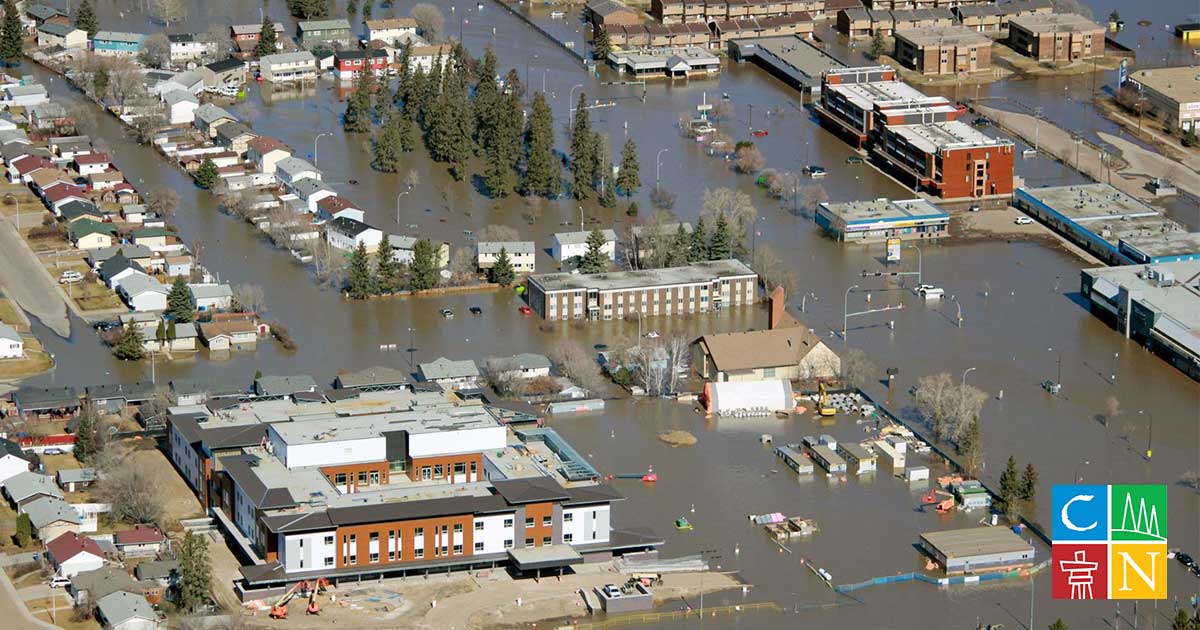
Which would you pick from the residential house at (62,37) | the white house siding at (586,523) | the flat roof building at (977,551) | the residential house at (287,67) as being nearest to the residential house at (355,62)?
the residential house at (287,67)

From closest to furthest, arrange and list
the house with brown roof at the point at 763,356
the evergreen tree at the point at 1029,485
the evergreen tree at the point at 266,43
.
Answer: the evergreen tree at the point at 1029,485, the house with brown roof at the point at 763,356, the evergreen tree at the point at 266,43

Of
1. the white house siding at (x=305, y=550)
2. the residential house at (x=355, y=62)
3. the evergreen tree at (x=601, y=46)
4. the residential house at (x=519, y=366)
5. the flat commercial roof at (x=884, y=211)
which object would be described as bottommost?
the evergreen tree at (x=601, y=46)

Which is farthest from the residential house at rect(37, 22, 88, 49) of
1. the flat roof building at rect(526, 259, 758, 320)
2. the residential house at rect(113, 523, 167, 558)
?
the residential house at rect(113, 523, 167, 558)

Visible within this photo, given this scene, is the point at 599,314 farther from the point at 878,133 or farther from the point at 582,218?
the point at 878,133

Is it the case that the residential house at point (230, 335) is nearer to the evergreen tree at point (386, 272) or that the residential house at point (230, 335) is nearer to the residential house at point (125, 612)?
the evergreen tree at point (386, 272)

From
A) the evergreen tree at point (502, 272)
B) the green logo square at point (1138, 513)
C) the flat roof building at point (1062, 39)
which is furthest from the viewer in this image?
the flat roof building at point (1062, 39)

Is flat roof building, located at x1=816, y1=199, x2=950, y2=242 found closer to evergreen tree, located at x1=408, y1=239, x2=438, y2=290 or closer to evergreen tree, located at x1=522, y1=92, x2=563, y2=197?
evergreen tree, located at x1=522, y1=92, x2=563, y2=197
